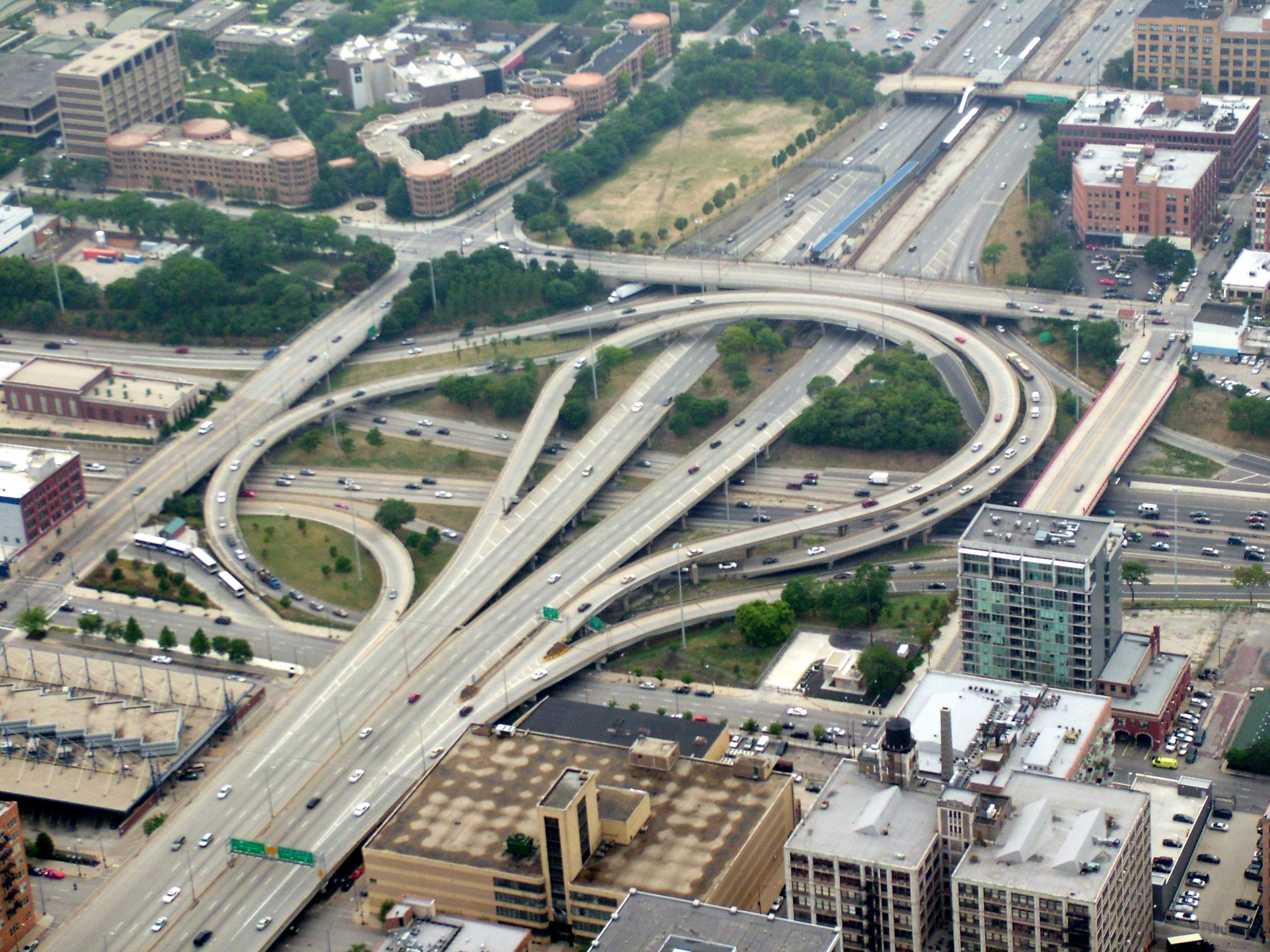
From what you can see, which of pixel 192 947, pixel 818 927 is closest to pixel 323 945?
pixel 192 947

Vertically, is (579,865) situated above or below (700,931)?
below

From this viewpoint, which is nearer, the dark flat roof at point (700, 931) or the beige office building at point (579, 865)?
the dark flat roof at point (700, 931)

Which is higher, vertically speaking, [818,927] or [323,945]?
[818,927]

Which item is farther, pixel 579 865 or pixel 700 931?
pixel 579 865

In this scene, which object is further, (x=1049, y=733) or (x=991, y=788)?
(x=1049, y=733)

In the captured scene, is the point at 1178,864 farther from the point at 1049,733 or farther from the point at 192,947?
the point at 192,947

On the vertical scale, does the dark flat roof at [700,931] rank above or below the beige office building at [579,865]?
above

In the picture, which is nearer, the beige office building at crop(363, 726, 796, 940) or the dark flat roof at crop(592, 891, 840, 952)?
the dark flat roof at crop(592, 891, 840, 952)

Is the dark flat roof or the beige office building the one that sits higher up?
the dark flat roof
